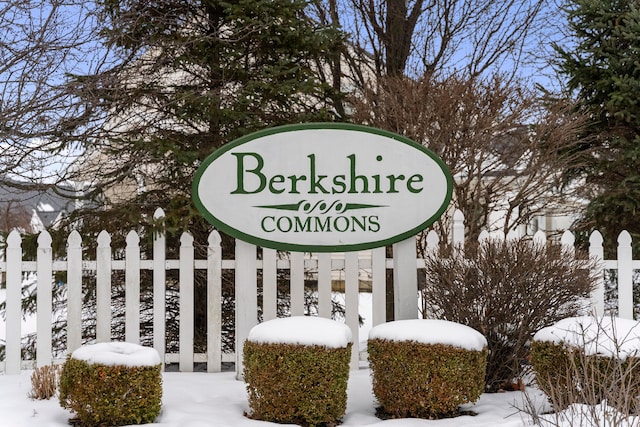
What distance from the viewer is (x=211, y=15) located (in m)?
7.69

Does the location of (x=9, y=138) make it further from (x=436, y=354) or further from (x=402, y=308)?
(x=436, y=354)

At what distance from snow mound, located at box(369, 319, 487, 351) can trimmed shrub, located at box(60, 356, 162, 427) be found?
63.8 inches

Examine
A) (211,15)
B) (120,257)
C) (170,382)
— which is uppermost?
(211,15)

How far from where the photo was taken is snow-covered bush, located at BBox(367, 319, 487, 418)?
474cm

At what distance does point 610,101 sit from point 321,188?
4.31 m

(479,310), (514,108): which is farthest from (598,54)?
(479,310)

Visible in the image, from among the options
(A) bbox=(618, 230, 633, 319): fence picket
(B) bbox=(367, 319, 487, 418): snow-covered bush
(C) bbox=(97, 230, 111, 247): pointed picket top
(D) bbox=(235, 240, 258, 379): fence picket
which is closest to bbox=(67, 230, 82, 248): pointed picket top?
(C) bbox=(97, 230, 111, 247): pointed picket top

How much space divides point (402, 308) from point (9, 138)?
12.9 feet

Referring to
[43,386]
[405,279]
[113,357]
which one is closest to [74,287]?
[43,386]

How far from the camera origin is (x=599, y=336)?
4.49m

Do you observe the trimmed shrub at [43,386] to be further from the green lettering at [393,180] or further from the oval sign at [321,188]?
the green lettering at [393,180]

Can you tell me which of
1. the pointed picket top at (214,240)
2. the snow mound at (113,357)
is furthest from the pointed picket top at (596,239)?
the snow mound at (113,357)

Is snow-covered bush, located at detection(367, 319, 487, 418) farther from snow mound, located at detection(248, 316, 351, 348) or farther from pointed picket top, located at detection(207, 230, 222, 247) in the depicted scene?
pointed picket top, located at detection(207, 230, 222, 247)

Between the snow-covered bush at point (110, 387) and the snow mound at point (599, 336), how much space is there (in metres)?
2.70
